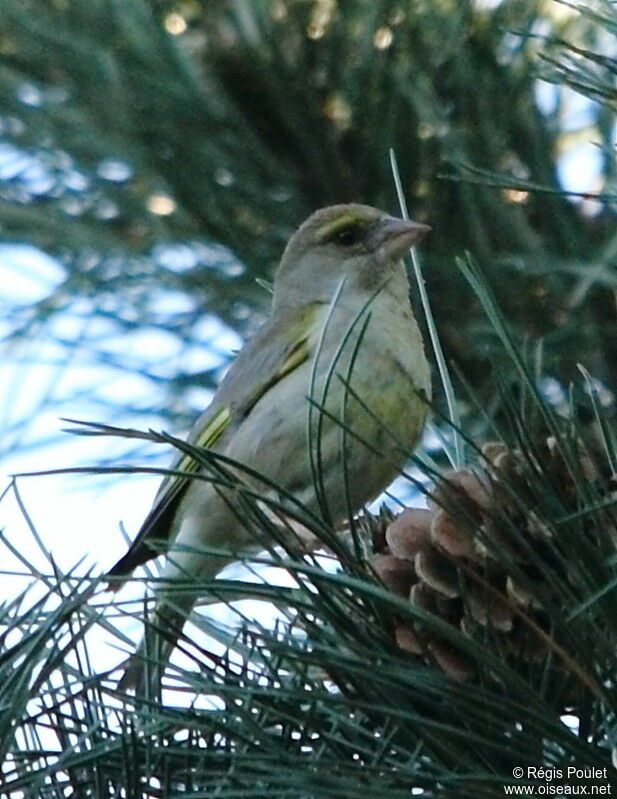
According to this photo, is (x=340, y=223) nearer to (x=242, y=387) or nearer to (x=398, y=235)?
(x=398, y=235)

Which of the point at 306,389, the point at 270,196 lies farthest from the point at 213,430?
the point at 270,196

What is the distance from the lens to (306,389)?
2.72 meters

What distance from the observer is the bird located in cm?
250

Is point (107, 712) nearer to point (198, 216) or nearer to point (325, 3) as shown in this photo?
point (198, 216)

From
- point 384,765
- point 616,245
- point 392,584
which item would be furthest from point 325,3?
point 384,765

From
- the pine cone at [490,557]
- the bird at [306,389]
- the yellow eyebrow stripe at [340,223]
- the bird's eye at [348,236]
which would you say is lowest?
the pine cone at [490,557]

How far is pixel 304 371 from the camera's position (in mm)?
2818

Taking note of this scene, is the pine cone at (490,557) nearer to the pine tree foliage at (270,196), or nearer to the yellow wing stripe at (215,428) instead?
the pine tree foliage at (270,196)

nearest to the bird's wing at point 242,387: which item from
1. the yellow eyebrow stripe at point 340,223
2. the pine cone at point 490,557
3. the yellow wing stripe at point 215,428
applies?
the yellow wing stripe at point 215,428

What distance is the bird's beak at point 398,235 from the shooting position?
2498mm

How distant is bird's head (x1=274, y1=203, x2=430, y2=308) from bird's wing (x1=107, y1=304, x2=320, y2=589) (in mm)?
69

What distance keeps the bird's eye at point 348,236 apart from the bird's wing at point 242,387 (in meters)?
0.19

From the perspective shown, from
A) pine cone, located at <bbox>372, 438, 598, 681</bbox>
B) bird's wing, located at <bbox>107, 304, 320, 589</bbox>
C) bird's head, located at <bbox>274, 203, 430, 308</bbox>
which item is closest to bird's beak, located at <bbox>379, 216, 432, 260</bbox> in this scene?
bird's head, located at <bbox>274, 203, 430, 308</bbox>

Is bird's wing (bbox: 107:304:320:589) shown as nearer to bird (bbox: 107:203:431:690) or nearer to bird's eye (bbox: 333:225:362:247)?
bird (bbox: 107:203:431:690)
